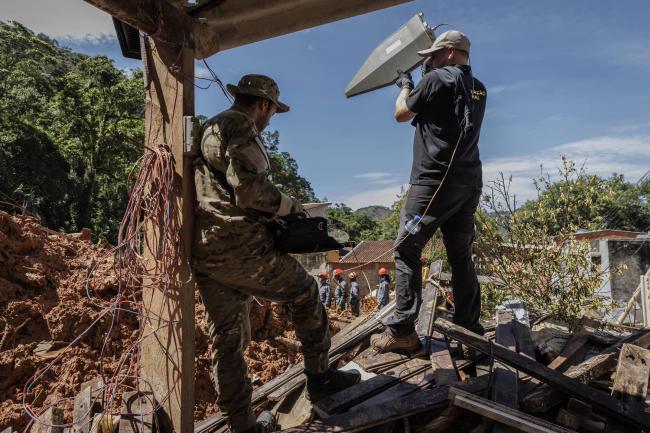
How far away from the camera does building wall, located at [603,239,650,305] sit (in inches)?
570

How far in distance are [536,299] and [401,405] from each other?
477cm

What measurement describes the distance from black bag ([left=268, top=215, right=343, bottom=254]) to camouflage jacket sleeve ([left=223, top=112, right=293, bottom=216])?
16 cm

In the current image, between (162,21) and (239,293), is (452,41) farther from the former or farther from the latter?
(239,293)

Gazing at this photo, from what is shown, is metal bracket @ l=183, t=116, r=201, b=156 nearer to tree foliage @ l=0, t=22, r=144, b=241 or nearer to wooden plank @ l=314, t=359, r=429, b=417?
wooden plank @ l=314, t=359, r=429, b=417

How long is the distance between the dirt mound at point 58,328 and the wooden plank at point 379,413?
185 cm

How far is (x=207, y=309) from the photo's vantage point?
9.23ft

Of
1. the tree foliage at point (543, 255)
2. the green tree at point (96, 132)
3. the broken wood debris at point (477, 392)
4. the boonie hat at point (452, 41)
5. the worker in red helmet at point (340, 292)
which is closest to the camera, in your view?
the broken wood debris at point (477, 392)

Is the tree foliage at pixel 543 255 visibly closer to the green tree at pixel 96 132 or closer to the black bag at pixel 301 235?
the black bag at pixel 301 235

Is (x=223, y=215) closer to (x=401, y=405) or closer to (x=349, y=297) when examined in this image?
(x=401, y=405)

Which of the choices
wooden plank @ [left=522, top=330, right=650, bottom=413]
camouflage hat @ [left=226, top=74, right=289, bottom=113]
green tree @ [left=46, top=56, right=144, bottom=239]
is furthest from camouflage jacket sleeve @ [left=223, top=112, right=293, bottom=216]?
green tree @ [left=46, top=56, right=144, bottom=239]

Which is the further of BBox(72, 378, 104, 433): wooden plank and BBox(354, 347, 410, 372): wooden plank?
BBox(354, 347, 410, 372): wooden plank

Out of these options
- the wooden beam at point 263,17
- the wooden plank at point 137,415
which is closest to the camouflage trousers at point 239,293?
the wooden plank at point 137,415

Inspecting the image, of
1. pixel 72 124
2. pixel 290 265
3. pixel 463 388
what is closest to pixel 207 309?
Answer: pixel 290 265

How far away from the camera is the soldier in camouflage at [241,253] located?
2.56 m
